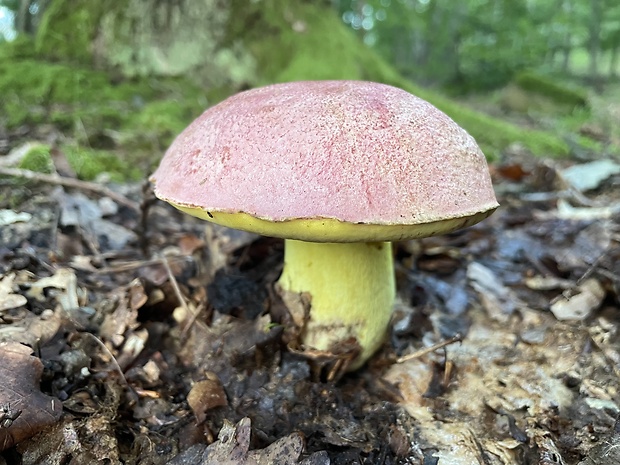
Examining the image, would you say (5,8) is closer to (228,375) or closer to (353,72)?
(353,72)

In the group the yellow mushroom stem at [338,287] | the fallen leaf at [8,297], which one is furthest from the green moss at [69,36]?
the yellow mushroom stem at [338,287]

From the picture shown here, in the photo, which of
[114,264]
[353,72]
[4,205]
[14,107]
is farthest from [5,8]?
→ [114,264]

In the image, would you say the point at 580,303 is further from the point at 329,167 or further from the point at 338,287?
the point at 329,167

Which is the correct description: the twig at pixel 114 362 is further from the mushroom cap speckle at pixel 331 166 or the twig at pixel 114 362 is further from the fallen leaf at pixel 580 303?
the fallen leaf at pixel 580 303

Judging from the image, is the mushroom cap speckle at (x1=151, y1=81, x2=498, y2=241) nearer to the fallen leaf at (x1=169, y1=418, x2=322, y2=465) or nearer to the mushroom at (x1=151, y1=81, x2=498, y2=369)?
the mushroom at (x1=151, y1=81, x2=498, y2=369)

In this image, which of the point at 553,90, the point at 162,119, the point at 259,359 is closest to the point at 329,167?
the point at 259,359

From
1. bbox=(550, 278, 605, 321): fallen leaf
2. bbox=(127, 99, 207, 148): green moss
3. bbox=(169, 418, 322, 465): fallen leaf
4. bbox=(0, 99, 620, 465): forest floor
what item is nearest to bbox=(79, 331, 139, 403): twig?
bbox=(0, 99, 620, 465): forest floor
